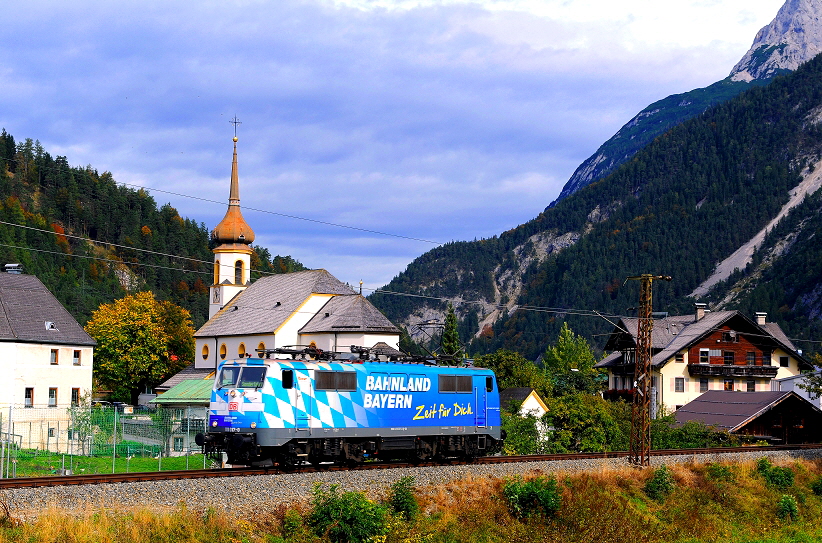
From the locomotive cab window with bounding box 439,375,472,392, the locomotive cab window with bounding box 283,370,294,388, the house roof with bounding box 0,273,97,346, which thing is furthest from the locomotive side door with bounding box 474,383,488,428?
the house roof with bounding box 0,273,97,346

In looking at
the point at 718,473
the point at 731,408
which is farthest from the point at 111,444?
the point at 731,408

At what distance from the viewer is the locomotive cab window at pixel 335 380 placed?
3344 centimetres

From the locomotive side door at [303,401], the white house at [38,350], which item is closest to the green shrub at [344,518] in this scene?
the locomotive side door at [303,401]

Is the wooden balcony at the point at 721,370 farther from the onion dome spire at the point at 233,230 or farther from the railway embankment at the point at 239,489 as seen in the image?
the railway embankment at the point at 239,489

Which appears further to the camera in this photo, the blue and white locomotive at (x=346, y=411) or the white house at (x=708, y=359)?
the white house at (x=708, y=359)

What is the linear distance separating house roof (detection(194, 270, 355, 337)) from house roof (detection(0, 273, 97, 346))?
63.8 ft

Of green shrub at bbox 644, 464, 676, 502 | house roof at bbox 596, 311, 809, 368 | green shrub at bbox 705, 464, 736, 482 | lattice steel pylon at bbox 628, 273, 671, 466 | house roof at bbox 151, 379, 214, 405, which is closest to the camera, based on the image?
green shrub at bbox 644, 464, 676, 502

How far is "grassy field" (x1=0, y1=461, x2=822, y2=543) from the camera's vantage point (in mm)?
25141

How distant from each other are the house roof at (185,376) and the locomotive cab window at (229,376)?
5483 centimetres

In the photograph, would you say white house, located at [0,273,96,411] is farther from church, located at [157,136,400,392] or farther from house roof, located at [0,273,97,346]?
church, located at [157,136,400,392]

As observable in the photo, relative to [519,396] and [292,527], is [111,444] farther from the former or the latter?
[519,396]

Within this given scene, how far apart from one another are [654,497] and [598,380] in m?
74.2

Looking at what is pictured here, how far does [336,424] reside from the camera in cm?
3366

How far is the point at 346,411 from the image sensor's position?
34.1 meters
